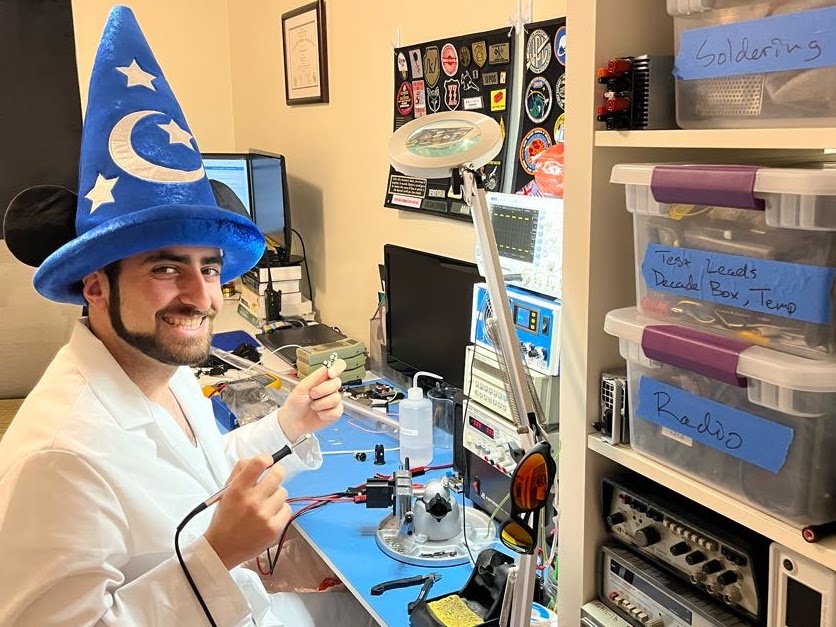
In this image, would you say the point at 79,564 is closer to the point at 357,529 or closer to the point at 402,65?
the point at 357,529

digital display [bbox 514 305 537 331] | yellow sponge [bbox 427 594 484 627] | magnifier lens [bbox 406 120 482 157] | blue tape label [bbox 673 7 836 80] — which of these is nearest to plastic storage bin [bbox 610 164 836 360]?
blue tape label [bbox 673 7 836 80]

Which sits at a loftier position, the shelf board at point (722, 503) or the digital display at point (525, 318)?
the digital display at point (525, 318)

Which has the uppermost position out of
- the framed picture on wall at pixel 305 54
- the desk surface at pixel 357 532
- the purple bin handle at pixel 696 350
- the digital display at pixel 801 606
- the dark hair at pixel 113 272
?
the framed picture on wall at pixel 305 54

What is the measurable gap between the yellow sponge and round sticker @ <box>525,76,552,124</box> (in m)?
1.12

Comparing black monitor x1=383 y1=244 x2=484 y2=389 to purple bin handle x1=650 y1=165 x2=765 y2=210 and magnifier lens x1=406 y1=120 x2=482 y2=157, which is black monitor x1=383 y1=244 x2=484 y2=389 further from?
purple bin handle x1=650 y1=165 x2=765 y2=210

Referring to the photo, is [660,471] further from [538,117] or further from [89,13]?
[89,13]

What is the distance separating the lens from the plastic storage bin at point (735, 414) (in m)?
0.79

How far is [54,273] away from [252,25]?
264 cm

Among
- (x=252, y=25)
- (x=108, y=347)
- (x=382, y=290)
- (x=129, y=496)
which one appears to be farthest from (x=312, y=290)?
(x=129, y=496)

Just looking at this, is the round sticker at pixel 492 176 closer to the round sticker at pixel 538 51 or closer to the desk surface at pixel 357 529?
the round sticker at pixel 538 51

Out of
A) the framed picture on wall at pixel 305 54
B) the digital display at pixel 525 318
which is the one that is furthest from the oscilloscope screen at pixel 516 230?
the framed picture on wall at pixel 305 54

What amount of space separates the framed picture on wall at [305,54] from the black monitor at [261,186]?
30cm

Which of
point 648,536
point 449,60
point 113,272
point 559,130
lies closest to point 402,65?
point 449,60

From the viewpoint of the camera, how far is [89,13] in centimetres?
352
